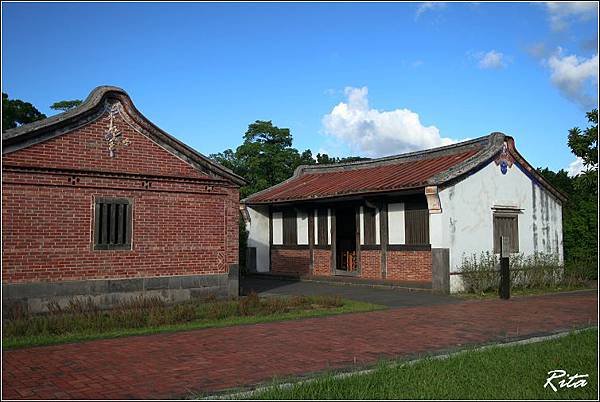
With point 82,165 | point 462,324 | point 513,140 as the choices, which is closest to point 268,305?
point 462,324

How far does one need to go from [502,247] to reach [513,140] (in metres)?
5.08

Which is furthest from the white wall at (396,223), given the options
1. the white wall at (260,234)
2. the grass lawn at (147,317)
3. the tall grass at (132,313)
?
the white wall at (260,234)

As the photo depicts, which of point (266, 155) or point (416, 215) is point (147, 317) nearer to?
point (416, 215)

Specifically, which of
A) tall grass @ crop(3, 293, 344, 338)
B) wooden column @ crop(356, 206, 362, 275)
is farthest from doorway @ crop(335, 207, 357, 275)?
tall grass @ crop(3, 293, 344, 338)

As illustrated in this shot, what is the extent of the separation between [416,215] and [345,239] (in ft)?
17.1

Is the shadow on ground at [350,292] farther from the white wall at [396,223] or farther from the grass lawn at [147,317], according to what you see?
the white wall at [396,223]

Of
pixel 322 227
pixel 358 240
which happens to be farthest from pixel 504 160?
pixel 322 227

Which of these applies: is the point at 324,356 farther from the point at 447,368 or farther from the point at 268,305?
the point at 268,305

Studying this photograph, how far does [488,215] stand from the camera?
17.9m

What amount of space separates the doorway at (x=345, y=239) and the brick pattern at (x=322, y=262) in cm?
42

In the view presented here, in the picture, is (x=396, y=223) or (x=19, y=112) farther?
(x=19, y=112)

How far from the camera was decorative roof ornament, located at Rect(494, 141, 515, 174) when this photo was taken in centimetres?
1833

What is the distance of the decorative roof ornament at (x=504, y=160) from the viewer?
18328 millimetres

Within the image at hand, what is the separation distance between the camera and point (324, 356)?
7.95m
